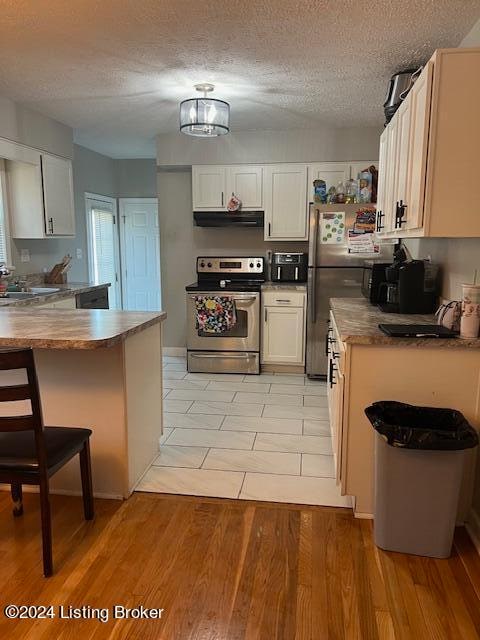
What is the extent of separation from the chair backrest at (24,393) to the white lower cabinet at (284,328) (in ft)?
10.1

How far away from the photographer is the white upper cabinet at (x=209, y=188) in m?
4.82

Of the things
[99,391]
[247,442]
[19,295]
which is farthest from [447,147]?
[19,295]

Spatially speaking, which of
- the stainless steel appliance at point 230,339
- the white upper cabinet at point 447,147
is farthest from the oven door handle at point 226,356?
the white upper cabinet at point 447,147

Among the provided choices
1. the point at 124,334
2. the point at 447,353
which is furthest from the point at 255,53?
the point at 447,353

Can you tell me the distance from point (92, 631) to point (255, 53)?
2.96 meters

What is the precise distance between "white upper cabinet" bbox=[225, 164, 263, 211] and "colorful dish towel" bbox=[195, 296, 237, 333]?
3.38 ft

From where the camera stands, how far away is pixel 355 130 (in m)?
4.58

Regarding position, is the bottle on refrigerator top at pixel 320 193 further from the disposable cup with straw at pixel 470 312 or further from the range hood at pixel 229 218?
the disposable cup with straw at pixel 470 312

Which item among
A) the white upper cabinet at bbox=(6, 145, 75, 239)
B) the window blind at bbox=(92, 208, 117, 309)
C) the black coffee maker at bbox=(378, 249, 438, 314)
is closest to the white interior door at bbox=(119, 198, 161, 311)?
the window blind at bbox=(92, 208, 117, 309)

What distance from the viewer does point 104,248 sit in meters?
6.38

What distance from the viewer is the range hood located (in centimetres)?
482

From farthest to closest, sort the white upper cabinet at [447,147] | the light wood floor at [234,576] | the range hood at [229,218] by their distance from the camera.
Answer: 1. the range hood at [229,218]
2. the white upper cabinet at [447,147]
3. the light wood floor at [234,576]

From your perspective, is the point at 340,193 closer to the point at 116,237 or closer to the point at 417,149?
the point at 417,149

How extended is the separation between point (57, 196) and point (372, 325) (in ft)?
11.2
